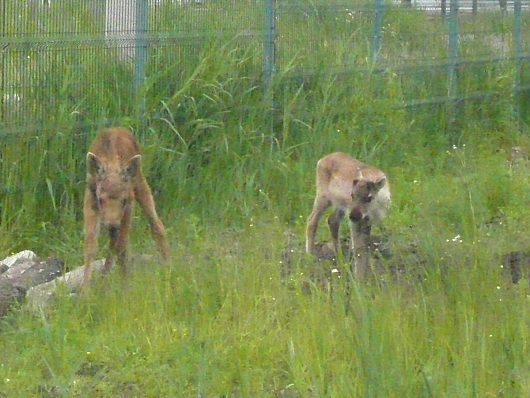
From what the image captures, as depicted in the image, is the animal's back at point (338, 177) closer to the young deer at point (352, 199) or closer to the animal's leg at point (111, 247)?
the young deer at point (352, 199)

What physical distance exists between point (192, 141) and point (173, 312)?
3.97m

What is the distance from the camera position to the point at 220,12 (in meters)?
11.6

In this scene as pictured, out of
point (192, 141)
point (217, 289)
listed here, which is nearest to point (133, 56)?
point (192, 141)

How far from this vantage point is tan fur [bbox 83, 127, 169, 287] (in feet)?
28.3

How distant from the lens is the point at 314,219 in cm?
979

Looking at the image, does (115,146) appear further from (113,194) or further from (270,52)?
(270,52)

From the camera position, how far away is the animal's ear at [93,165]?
8695 millimetres

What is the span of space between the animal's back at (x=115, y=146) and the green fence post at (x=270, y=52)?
2657 mm

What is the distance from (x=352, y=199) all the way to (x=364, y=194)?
147 millimetres

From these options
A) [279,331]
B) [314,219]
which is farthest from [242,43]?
[279,331]

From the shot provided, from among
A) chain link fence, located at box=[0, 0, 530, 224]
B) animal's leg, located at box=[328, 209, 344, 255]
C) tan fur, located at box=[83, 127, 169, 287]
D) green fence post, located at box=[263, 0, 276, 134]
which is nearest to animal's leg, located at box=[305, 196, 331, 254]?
animal's leg, located at box=[328, 209, 344, 255]

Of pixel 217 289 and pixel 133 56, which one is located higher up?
pixel 133 56

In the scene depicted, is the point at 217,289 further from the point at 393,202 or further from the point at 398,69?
the point at 398,69

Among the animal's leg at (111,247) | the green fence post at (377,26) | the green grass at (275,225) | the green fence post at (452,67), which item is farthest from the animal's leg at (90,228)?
the green fence post at (452,67)
